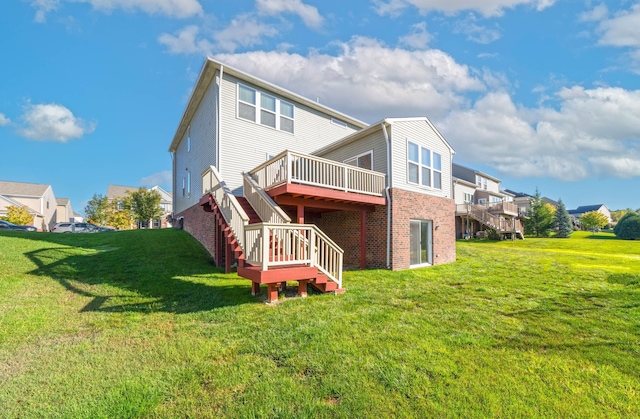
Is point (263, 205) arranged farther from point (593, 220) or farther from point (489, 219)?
point (593, 220)

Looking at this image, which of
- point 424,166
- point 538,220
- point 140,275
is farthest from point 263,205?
point 538,220

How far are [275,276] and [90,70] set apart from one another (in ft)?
52.5

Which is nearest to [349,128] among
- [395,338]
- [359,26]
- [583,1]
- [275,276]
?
[359,26]

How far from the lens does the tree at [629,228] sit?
88.7ft

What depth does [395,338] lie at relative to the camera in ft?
15.1

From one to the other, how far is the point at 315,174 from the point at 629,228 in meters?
35.2

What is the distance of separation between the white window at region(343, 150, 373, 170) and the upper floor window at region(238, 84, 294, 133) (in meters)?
3.96

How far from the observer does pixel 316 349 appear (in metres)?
4.22

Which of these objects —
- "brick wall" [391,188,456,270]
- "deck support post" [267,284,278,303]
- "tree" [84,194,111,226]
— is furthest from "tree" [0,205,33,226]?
"brick wall" [391,188,456,270]

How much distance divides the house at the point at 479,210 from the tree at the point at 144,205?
31253 millimetres

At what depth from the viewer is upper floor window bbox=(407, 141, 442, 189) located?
38.5 feet

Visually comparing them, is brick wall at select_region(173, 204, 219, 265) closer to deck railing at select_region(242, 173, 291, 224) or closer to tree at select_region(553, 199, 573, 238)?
deck railing at select_region(242, 173, 291, 224)

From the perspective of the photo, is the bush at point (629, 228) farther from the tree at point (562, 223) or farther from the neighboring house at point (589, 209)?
the neighboring house at point (589, 209)

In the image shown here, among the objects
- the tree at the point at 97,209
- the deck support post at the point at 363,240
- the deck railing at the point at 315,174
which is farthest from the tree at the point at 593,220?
the tree at the point at 97,209
